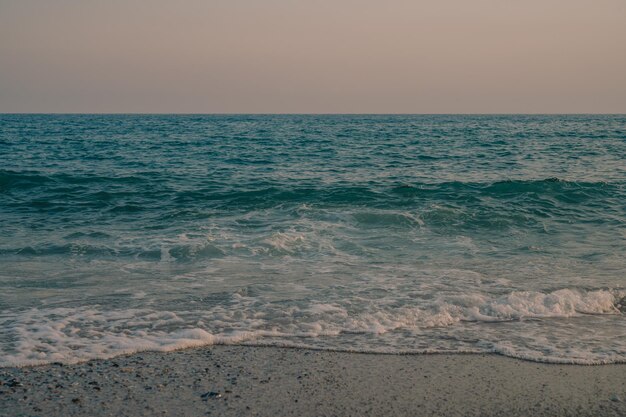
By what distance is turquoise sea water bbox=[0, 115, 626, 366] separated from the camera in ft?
18.1

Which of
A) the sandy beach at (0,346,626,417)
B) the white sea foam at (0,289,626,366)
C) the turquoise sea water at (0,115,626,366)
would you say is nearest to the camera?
the sandy beach at (0,346,626,417)

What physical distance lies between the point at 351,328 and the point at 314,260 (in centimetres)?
319

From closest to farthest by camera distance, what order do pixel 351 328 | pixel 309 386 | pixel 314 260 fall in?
pixel 309 386
pixel 351 328
pixel 314 260

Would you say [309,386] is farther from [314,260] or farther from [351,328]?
[314,260]

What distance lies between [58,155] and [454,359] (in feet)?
76.3

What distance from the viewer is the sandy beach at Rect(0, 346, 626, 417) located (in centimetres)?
400

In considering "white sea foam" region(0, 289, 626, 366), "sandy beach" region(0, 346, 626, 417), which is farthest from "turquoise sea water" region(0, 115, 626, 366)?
"sandy beach" region(0, 346, 626, 417)

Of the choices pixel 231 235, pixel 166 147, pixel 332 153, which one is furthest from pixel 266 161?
pixel 231 235

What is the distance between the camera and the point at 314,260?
29.1 feet

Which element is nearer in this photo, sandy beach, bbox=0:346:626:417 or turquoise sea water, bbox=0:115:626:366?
sandy beach, bbox=0:346:626:417

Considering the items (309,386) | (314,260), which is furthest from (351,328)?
(314,260)

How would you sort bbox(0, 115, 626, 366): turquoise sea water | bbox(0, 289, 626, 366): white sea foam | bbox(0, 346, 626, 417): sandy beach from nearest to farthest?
bbox(0, 346, 626, 417): sandy beach < bbox(0, 289, 626, 366): white sea foam < bbox(0, 115, 626, 366): turquoise sea water

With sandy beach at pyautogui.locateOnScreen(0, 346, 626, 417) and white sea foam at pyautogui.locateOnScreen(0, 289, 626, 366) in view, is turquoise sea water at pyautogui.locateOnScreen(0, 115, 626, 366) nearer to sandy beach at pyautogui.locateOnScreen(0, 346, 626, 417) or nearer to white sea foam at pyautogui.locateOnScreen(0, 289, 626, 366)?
white sea foam at pyautogui.locateOnScreen(0, 289, 626, 366)

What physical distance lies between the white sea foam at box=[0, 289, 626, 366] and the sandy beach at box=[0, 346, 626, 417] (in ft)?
0.84
